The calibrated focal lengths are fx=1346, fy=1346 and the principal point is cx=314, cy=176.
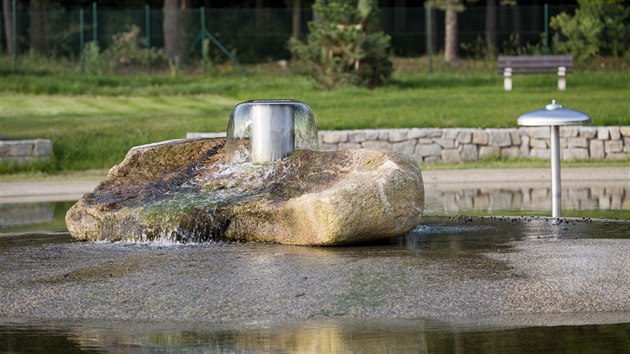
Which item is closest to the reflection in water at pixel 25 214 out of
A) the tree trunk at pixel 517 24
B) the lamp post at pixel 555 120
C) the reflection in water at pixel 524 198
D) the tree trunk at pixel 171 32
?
the reflection in water at pixel 524 198

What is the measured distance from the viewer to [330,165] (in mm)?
12359

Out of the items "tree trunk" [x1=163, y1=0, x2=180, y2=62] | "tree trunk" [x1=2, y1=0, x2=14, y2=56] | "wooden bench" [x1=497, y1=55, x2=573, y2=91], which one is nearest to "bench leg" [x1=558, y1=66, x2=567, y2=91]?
"wooden bench" [x1=497, y1=55, x2=573, y2=91]

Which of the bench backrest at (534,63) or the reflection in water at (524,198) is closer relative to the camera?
the reflection in water at (524,198)

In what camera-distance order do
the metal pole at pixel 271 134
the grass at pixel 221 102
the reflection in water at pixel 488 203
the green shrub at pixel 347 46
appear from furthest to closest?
the green shrub at pixel 347 46, the grass at pixel 221 102, the reflection in water at pixel 488 203, the metal pole at pixel 271 134

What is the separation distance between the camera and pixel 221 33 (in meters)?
39.3

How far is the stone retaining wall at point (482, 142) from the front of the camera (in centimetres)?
2059

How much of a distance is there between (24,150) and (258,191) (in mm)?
9196

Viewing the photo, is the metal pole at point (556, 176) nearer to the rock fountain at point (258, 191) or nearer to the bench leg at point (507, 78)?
the rock fountain at point (258, 191)

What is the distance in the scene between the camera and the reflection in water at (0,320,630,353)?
7383 millimetres

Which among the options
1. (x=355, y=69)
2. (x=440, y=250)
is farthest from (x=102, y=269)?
(x=355, y=69)

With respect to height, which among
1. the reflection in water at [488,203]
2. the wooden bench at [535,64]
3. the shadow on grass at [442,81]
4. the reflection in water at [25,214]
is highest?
the wooden bench at [535,64]

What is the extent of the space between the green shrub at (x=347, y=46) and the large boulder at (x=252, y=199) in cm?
1639

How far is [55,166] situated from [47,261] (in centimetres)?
1021

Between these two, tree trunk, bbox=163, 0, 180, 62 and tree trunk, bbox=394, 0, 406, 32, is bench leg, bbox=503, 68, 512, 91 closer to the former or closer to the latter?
tree trunk, bbox=394, 0, 406, 32
